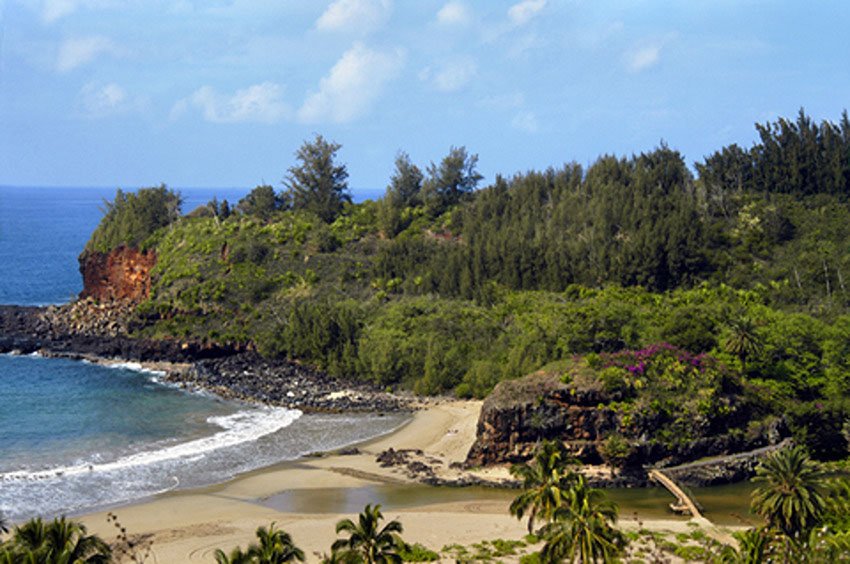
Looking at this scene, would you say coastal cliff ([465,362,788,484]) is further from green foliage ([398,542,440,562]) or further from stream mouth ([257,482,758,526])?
green foliage ([398,542,440,562])

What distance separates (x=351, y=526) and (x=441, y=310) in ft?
152

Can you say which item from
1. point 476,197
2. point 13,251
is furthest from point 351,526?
point 13,251

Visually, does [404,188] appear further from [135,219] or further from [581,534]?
[581,534]

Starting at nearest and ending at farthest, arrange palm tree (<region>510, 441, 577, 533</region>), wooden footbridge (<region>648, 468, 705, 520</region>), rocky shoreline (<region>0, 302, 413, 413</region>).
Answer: palm tree (<region>510, 441, 577, 533</region>), wooden footbridge (<region>648, 468, 705, 520</region>), rocky shoreline (<region>0, 302, 413, 413</region>)

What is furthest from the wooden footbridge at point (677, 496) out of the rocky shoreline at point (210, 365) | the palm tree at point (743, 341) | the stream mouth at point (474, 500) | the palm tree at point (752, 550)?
the rocky shoreline at point (210, 365)

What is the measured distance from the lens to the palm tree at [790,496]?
3027cm

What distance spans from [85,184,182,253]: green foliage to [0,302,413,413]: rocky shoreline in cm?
991

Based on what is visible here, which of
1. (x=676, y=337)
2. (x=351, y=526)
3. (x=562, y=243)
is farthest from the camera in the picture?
(x=562, y=243)

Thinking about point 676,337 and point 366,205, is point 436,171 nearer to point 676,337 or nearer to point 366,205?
point 366,205

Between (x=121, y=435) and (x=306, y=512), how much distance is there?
61.8 feet

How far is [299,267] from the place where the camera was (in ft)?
297

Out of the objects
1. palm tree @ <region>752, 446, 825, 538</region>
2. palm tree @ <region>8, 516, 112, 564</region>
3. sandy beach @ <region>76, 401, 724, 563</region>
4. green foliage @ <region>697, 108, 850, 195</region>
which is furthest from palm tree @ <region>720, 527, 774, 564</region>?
green foliage @ <region>697, 108, 850, 195</region>

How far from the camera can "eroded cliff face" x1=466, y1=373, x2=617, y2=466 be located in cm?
4738

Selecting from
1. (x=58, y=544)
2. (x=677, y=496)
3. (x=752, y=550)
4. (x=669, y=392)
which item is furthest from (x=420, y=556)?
(x=669, y=392)
